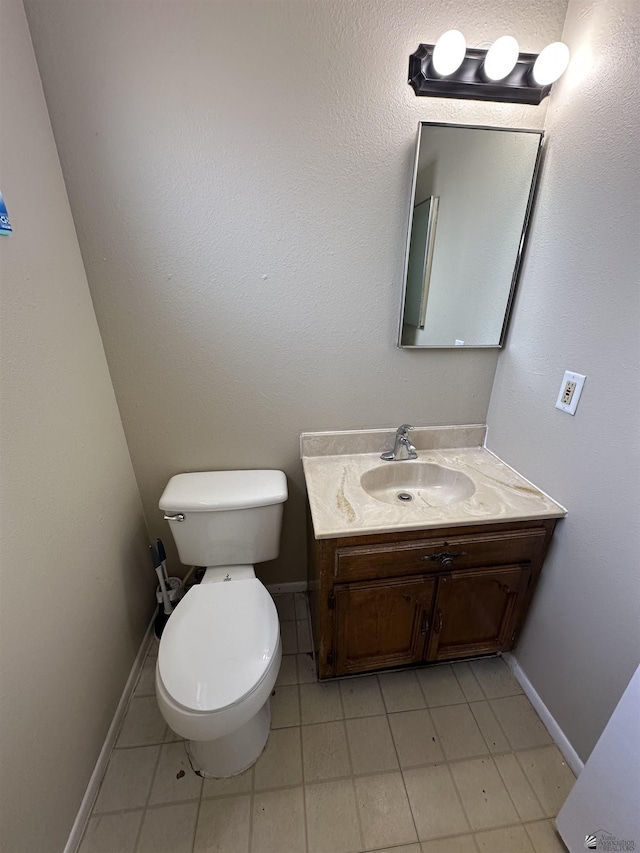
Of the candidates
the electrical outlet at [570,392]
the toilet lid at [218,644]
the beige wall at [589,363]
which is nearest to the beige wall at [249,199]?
the beige wall at [589,363]

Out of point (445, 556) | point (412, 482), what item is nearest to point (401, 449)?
point (412, 482)

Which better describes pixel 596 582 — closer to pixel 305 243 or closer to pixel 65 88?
pixel 305 243

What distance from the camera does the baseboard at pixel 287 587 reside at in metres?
1.74

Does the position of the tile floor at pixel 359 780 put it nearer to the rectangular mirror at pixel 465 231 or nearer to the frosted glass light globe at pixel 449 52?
the rectangular mirror at pixel 465 231

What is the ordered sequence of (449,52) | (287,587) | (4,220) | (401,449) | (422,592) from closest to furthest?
(4,220) < (449,52) < (422,592) < (401,449) < (287,587)

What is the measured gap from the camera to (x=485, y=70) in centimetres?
100

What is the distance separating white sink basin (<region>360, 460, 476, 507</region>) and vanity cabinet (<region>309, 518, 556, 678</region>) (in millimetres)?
242

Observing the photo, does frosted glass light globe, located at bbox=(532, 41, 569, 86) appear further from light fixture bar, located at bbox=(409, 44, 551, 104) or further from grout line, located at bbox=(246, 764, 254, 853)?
grout line, located at bbox=(246, 764, 254, 853)

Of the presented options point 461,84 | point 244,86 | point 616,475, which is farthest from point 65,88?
point 616,475

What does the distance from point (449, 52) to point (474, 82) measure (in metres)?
0.14

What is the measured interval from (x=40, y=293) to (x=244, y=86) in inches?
33.6

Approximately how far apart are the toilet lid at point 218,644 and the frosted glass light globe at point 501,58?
1785 millimetres

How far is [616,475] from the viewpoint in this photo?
3.04ft

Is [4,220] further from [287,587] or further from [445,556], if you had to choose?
[287,587]
